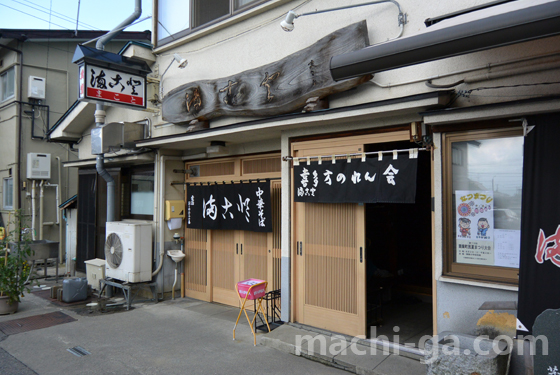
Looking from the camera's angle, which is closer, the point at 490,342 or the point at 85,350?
the point at 490,342

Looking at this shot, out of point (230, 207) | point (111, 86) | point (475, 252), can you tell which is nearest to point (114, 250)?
point (230, 207)

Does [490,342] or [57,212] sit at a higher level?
[57,212]

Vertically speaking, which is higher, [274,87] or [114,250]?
[274,87]

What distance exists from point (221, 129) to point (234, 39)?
6.68 ft

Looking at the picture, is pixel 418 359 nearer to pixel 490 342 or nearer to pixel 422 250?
pixel 490 342

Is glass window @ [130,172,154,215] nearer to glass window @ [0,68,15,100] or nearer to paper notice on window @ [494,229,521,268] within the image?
paper notice on window @ [494,229,521,268]

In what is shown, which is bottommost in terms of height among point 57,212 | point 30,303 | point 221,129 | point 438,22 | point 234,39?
point 30,303

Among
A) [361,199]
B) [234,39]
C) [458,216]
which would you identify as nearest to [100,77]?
[234,39]

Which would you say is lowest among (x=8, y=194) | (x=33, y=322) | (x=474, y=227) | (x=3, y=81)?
(x=33, y=322)

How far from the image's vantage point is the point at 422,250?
9.67 m

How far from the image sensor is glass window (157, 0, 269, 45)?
27.3 feet

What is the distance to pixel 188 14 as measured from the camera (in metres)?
9.20

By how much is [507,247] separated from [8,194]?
710 inches

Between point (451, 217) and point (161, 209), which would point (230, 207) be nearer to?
point (161, 209)
